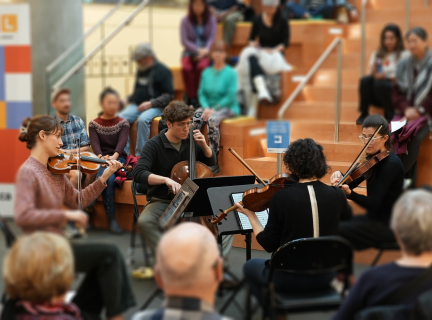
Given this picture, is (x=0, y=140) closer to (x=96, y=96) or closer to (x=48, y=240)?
(x=96, y=96)

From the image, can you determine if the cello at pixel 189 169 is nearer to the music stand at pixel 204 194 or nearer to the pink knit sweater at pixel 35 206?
the music stand at pixel 204 194

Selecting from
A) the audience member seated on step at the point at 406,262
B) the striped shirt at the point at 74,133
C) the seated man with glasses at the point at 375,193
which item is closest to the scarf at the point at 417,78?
the seated man with glasses at the point at 375,193

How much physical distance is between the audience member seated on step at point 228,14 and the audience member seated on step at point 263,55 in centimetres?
79

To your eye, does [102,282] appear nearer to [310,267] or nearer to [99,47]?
[310,267]

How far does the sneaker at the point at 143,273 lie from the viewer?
2.15 metres

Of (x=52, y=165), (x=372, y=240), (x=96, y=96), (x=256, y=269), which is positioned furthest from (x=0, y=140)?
(x=372, y=240)

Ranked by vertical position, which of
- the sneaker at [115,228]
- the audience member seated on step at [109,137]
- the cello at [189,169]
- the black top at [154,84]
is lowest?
the sneaker at [115,228]

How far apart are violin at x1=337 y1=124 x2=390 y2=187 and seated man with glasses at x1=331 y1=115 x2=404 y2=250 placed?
25 mm

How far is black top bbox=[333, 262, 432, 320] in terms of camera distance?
178 centimetres

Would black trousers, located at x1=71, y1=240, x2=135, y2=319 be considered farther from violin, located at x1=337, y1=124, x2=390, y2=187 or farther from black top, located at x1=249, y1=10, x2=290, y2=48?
black top, located at x1=249, y1=10, x2=290, y2=48

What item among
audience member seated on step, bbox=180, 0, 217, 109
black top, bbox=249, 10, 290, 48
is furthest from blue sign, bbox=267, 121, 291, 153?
black top, bbox=249, 10, 290, 48

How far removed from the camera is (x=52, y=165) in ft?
9.29

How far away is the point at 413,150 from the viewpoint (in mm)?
3783

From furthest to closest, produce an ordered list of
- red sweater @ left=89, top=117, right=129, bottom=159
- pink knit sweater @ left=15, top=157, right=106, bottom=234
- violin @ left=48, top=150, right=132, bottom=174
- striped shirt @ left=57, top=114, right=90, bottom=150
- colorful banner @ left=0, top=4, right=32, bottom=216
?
colorful banner @ left=0, top=4, right=32, bottom=216 < red sweater @ left=89, top=117, right=129, bottom=159 < striped shirt @ left=57, top=114, right=90, bottom=150 < violin @ left=48, top=150, right=132, bottom=174 < pink knit sweater @ left=15, top=157, right=106, bottom=234
